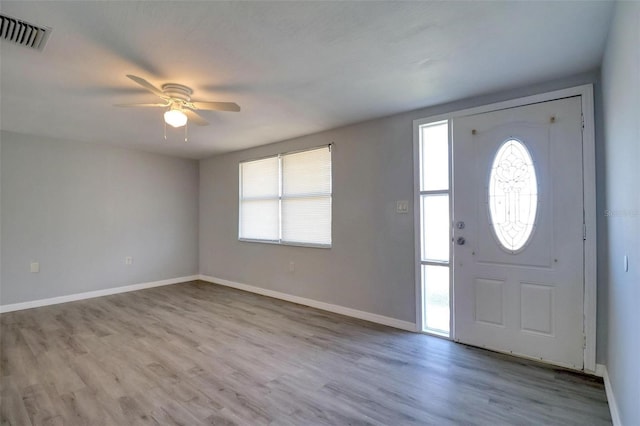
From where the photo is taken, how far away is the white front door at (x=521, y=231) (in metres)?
2.62

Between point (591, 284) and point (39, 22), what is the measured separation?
437cm

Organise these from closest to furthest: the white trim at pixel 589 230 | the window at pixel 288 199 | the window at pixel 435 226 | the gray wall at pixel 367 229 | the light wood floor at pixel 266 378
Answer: the light wood floor at pixel 266 378 < the white trim at pixel 589 230 < the window at pixel 435 226 < the gray wall at pixel 367 229 < the window at pixel 288 199

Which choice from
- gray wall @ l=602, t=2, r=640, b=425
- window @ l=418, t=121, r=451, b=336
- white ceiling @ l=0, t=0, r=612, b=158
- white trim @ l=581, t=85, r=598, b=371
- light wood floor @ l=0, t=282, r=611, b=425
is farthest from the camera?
window @ l=418, t=121, r=451, b=336

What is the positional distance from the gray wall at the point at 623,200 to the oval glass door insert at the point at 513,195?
535 millimetres

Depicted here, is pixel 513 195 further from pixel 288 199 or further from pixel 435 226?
pixel 288 199

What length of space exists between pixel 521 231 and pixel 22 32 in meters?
4.09

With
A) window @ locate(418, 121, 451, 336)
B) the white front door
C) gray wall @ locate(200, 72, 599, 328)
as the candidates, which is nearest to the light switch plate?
gray wall @ locate(200, 72, 599, 328)

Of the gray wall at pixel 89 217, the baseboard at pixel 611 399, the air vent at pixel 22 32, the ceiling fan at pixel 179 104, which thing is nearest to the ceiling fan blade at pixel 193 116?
the ceiling fan at pixel 179 104

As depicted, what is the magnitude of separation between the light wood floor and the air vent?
247 centimetres

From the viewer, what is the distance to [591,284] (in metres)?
2.52

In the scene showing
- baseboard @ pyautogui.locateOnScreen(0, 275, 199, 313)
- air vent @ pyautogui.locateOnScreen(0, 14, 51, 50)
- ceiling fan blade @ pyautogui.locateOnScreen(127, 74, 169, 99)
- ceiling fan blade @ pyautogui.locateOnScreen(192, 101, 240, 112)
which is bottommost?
baseboard @ pyautogui.locateOnScreen(0, 275, 199, 313)

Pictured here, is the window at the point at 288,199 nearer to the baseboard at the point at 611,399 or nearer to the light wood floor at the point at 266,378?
the light wood floor at the point at 266,378

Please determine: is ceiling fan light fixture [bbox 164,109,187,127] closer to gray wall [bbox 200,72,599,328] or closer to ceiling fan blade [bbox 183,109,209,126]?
ceiling fan blade [bbox 183,109,209,126]

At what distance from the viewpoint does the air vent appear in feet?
6.27
